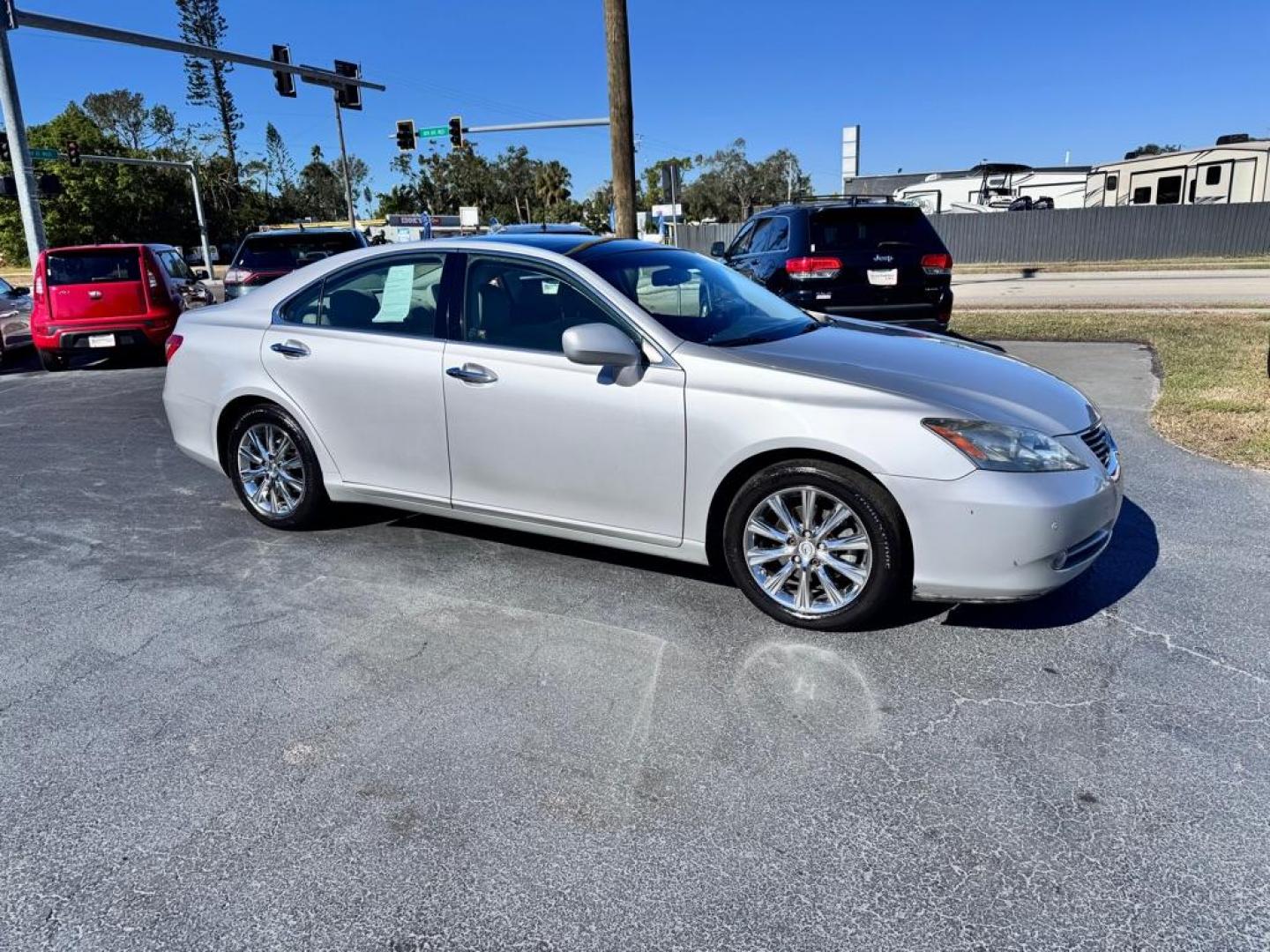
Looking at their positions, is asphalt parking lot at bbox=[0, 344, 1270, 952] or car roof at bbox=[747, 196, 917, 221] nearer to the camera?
asphalt parking lot at bbox=[0, 344, 1270, 952]

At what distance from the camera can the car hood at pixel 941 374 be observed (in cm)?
363

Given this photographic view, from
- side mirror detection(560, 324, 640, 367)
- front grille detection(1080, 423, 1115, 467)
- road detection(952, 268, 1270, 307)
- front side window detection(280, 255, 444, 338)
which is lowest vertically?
road detection(952, 268, 1270, 307)

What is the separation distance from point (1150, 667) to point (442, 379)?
128 inches

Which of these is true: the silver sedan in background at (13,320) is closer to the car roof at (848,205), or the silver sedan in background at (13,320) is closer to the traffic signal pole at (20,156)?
the traffic signal pole at (20,156)

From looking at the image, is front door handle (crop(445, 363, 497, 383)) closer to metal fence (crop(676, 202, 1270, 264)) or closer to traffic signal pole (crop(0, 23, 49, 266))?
traffic signal pole (crop(0, 23, 49, 266))

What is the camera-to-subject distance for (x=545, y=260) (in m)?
4.38

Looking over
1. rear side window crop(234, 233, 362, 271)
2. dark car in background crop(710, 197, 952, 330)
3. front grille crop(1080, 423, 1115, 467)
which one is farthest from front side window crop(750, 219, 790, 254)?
rear side window crop(234, 233, 362, 271)

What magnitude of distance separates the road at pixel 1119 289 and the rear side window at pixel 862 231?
8.94 metres

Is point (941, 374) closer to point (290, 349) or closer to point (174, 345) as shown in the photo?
point (290, 349)

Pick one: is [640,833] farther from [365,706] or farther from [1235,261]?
[1235,261]

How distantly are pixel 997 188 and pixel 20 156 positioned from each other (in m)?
35.1

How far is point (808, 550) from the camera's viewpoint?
375 cm

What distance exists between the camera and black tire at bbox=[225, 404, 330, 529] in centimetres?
499

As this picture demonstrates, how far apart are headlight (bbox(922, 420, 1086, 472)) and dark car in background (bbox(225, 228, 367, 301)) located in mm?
11424
